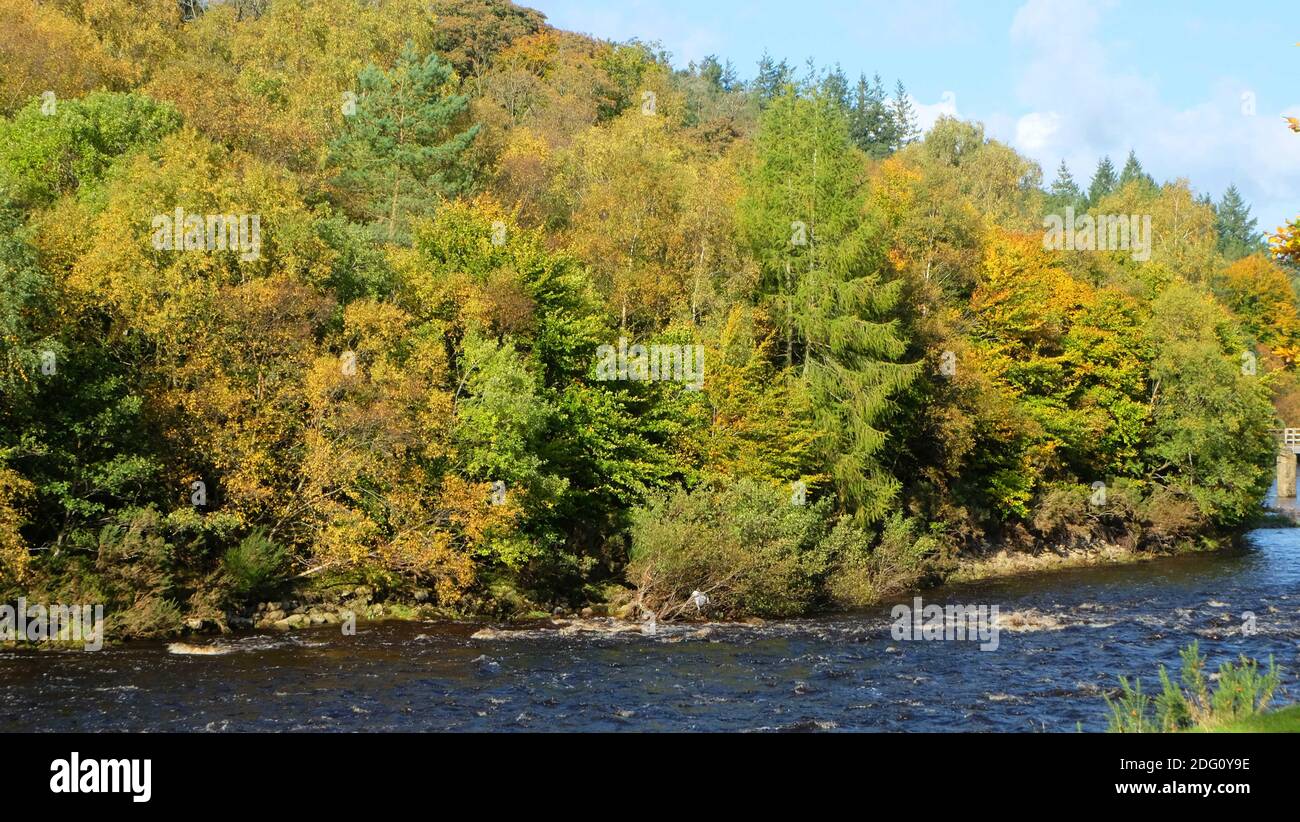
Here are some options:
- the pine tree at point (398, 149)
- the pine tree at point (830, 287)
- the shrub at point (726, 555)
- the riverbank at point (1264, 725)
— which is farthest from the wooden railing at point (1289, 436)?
the riverbank at point (1264, 725)

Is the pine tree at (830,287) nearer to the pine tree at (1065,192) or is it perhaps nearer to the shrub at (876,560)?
the shrub at (876,560)

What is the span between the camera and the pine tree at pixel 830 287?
1735 inches

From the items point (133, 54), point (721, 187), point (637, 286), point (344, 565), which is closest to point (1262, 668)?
point (344, 565)

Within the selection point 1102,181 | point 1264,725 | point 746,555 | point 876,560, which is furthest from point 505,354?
point 1102,181

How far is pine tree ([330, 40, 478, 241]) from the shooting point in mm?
50812

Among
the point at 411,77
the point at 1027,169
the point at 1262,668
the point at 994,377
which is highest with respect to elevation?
the point at 1027,169

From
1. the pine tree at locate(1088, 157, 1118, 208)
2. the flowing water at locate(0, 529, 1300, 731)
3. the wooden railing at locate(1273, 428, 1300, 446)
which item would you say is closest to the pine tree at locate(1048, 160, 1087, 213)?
the pine tree at locate(1088, 157, 1118, 208)

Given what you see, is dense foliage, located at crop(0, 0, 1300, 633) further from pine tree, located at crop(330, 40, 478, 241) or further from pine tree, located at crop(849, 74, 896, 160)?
pine tree, located at crop(849, 74, 896, 160)

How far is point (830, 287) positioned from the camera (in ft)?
146

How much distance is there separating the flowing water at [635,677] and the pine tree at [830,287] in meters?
9.96

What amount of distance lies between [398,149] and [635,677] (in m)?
33.1
